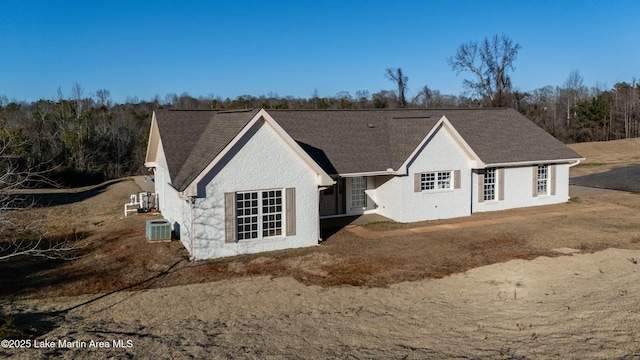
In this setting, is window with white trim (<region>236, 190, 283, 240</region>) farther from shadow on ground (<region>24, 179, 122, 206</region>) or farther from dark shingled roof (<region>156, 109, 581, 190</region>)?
shadow on ground (<region>24, 179, 122, 206</region>)

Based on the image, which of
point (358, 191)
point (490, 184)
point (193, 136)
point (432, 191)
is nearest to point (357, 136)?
point (358, 191)

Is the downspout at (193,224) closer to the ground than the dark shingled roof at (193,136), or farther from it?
closer to the ground

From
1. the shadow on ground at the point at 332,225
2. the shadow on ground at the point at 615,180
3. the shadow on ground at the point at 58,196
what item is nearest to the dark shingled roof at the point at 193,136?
the shadow on ground at the point at 332,225

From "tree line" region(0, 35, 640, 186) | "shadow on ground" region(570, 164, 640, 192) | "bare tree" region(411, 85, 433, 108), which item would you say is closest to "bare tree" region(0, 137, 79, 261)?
"tree line" region(0, 35, 640, 186)

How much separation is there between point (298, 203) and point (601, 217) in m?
14.4

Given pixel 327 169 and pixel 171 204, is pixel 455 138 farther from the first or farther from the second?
pixel 171 204

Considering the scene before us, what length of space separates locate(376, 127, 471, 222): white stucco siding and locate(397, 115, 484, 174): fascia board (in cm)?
14

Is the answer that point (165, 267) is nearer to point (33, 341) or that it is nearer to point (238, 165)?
point (238, 165)

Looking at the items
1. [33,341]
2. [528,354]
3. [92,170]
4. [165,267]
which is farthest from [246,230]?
[92,170]

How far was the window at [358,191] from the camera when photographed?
23.1 meters

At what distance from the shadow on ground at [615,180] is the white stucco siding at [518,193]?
29.2 ft

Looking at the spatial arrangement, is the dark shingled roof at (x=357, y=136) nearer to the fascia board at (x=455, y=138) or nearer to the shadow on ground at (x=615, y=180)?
the fascia board at (x=455, y=138)

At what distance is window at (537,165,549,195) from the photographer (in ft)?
84.5

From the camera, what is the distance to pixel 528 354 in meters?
8.91
